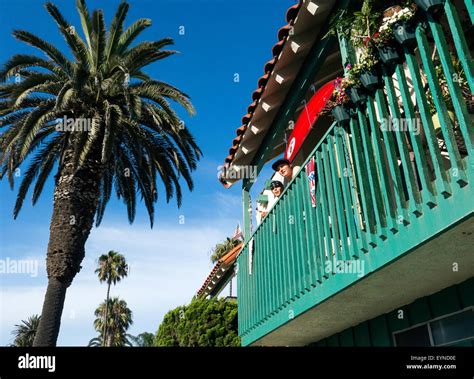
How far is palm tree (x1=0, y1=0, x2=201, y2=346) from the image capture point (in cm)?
1143

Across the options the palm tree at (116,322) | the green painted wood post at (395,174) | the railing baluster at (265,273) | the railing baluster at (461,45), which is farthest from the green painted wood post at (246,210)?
the palm tree at (116,322)

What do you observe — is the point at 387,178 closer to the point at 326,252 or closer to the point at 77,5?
the point at 326,252

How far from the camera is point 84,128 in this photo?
38.8ft

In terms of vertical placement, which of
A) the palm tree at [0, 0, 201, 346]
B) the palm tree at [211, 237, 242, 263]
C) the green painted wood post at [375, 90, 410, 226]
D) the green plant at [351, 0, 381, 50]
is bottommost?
the green painted wood post at [375, 90, 410, 226]

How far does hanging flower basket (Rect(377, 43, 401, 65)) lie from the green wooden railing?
2.8 inches

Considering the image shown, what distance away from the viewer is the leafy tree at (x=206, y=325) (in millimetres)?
17406

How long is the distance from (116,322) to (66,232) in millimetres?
47832

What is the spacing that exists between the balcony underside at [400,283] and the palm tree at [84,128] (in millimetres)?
7631

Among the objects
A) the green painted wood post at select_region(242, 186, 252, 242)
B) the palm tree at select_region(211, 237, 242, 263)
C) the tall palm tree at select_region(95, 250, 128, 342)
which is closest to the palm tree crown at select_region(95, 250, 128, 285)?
the tall palm tree at select_region(95, 250, 128, 342)

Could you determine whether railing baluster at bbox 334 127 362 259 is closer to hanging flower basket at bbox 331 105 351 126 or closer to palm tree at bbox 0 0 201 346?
hanging flower basket at bbox 331 105 351 126

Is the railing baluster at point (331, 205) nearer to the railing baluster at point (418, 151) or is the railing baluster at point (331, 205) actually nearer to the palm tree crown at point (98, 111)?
the railing baluster at point (418, 151)

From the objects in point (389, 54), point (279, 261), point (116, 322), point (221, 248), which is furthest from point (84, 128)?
point (116, 322)

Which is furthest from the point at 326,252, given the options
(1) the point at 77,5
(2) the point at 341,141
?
(1) the point at 77,5

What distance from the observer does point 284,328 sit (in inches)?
216
